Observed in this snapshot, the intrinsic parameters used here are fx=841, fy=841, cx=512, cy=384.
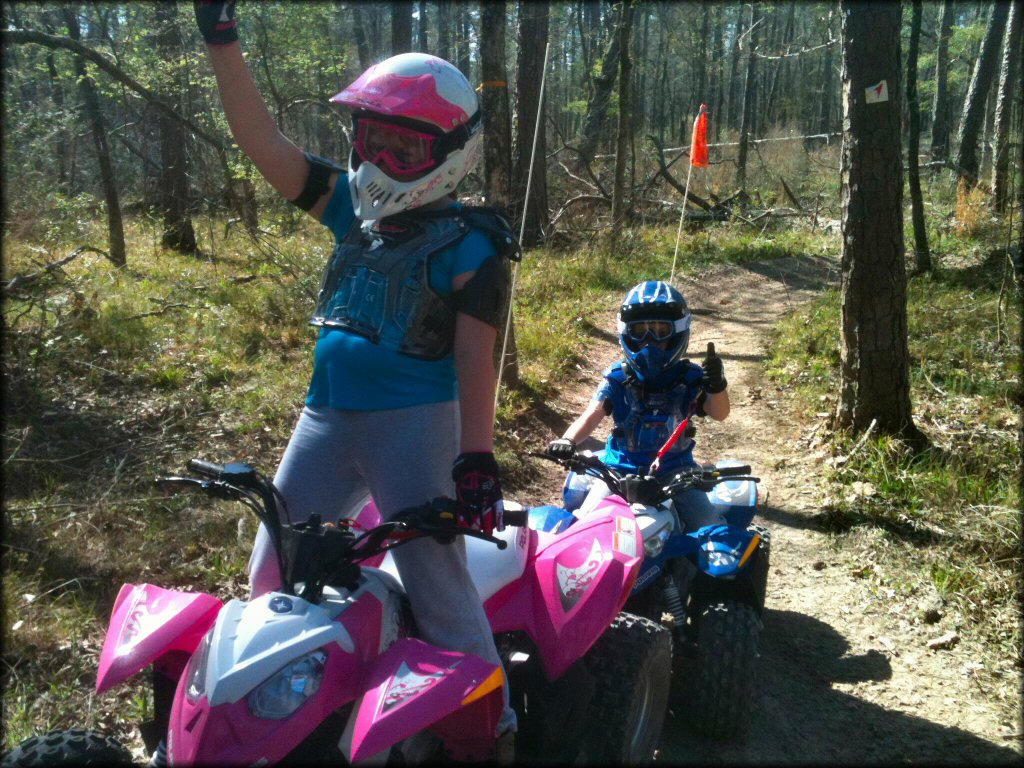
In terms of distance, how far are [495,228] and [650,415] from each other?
6.33ft

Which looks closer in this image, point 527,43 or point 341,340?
point 341,340

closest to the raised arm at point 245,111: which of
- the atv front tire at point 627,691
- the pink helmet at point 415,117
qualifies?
the pink helmet at point 415,117

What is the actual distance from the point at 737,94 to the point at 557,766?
5474 centimetres

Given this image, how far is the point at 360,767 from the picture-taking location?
2014 millimetres

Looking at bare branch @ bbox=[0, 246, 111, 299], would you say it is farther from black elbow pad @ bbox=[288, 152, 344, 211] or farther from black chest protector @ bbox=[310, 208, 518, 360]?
black chest protector @ bbox=[310, 208, 518, 360]

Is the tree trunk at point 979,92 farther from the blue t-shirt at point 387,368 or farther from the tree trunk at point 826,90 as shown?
the tree trunk at point 826,90

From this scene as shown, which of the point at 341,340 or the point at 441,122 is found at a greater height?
the point at 441,122

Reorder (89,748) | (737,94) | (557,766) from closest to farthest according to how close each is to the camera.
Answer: (89,748), (557,766), (737,94)

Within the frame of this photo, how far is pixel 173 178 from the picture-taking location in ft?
38.9

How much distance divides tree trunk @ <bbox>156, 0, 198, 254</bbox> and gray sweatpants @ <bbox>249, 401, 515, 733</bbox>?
9.19 m

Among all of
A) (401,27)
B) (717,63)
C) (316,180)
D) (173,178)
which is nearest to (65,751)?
(316,180)

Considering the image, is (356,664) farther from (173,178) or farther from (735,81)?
(735,81)

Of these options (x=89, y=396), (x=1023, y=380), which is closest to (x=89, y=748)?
(x=89, y=396)

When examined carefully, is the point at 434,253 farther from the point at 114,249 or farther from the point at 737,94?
the point at 737,94
